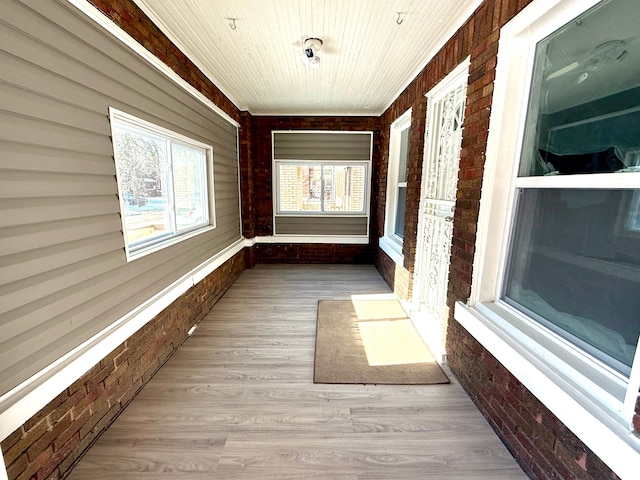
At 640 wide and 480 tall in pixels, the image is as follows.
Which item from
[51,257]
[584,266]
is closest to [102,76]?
[51,257]

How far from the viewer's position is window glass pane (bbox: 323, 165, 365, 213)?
17.3 ft

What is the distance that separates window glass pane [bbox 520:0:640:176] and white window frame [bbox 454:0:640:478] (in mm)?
55

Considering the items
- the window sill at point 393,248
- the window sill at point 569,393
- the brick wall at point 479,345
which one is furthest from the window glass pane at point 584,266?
the window sill at point 393,248

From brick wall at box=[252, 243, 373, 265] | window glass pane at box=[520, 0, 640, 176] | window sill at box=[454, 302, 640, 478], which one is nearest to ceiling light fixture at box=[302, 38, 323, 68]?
window glass pane at box=[520, 0, 640, 176]

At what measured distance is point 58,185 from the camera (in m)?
1.36

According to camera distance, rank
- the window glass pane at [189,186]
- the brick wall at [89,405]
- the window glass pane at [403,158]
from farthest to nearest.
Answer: the window glass pane at [403,158], the window glass pane at [189,186], the brick wall at [89,405]

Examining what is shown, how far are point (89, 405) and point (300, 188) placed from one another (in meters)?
4.33

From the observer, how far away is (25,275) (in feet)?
4.01

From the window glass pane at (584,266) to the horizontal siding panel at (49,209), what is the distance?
8.31 feet

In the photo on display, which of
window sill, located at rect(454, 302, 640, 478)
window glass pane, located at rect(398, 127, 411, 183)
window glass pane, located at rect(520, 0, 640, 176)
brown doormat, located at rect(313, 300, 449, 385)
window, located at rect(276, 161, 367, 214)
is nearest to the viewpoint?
window sill, located at rect(454, 302, 640, 478)

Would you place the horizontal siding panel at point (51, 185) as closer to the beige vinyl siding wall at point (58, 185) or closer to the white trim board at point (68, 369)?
the beige vinyl siding wall at point (58, 185)

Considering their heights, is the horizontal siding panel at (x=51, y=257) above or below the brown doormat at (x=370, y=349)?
above

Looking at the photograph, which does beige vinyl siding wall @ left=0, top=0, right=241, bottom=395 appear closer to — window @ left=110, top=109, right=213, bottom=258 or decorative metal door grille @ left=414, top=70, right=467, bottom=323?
window @ left=110, top=109, right=213, bottom=258

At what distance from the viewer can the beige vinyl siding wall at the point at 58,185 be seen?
117cm
